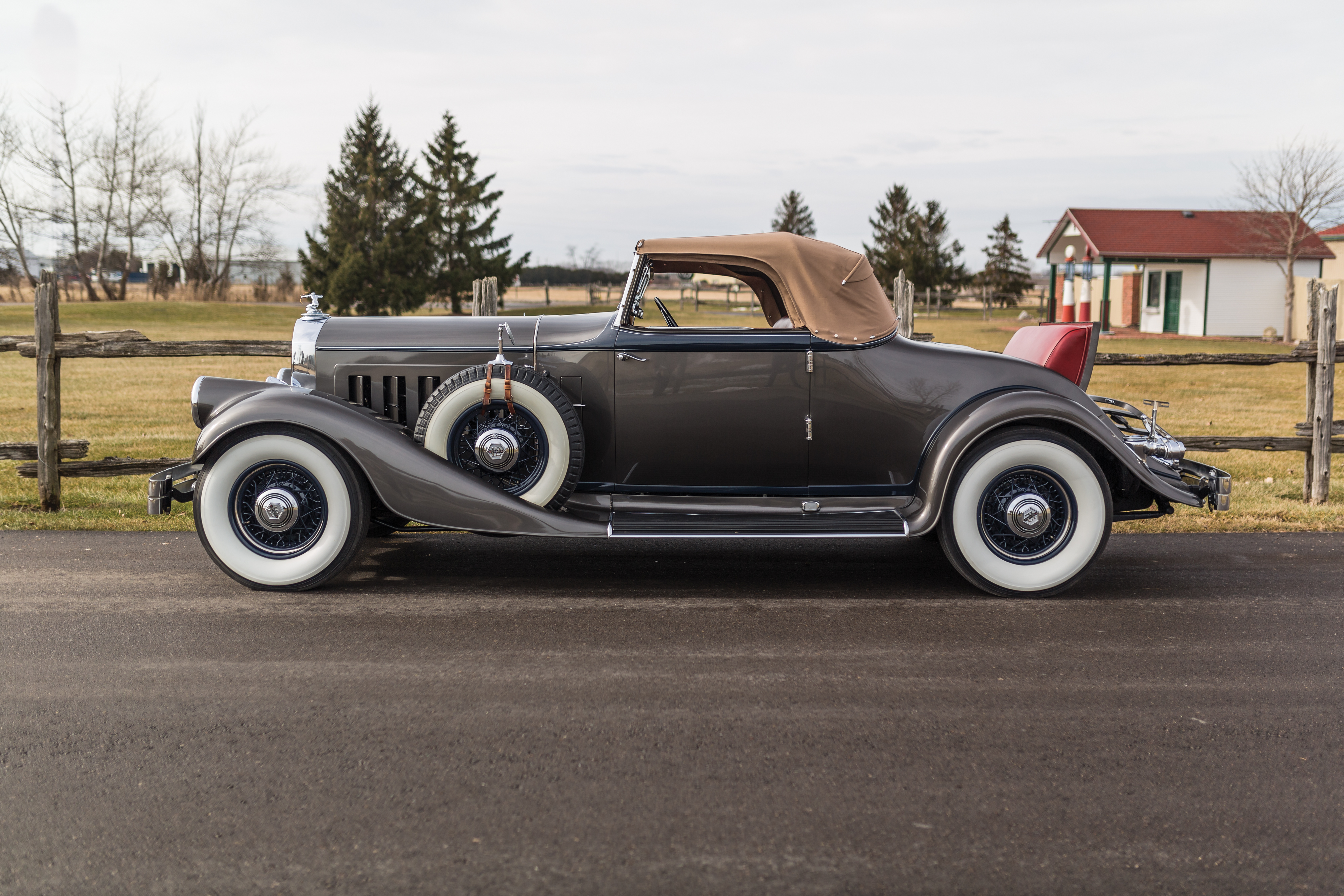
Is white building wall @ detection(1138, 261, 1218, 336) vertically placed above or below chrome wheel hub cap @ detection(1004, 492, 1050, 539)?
above

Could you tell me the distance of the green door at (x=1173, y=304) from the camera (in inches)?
1476

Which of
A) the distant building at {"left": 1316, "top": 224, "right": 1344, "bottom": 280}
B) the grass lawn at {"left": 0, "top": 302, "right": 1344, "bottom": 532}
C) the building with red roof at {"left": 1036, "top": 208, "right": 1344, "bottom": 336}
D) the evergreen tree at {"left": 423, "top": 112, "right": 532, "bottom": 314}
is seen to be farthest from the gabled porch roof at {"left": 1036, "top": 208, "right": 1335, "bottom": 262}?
the evergreen tree at {"left": 423, "top": 112, "right": 532, "bottom": 314}

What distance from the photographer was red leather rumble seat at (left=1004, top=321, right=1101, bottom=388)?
555cm

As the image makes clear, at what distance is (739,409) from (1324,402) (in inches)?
198

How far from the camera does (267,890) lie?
8.13 feet

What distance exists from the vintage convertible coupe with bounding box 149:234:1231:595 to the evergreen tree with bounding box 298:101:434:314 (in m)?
39.3

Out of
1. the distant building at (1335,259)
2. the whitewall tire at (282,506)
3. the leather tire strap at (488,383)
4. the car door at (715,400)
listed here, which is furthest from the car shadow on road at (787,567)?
the distant building at (1335,259)

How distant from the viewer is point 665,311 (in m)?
5.67

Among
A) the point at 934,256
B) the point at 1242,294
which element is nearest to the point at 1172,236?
the point at 1242,294

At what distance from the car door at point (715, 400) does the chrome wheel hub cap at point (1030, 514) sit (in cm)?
106

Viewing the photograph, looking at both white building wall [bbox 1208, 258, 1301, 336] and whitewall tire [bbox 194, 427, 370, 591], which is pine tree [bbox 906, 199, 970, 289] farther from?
whitewall tire [bbox 194, 427, 370, 591]

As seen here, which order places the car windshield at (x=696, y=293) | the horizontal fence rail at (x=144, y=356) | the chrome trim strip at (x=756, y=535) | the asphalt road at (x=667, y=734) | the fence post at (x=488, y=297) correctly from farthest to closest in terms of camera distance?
the fence post at (x=488, y=297)
the horizontal fence rail at (x=144, y=356)
the car windshield at (x=696, y=293)
the chrome trim strip at (x=756, y=535)
the asphalt road at (x=667, y=734)

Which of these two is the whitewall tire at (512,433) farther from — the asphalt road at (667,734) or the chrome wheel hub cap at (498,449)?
the asphalt road at (667,734)

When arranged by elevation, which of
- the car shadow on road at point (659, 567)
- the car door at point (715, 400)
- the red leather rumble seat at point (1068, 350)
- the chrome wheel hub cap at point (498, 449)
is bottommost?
the car shadow on road at point (659, 567)
